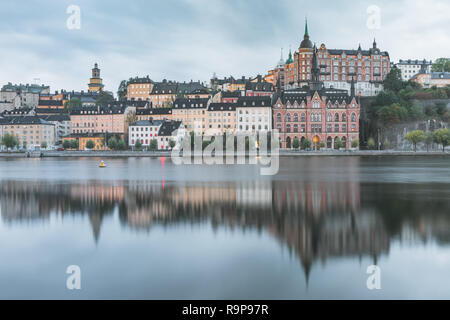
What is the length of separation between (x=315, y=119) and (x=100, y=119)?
59979 millimetres

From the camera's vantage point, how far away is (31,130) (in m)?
132

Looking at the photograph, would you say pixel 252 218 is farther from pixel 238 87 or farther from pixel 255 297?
pixel 238 87

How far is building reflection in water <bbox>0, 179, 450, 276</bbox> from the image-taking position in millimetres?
15414

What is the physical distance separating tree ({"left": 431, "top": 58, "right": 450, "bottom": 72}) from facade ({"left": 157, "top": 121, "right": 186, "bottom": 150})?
91.3m

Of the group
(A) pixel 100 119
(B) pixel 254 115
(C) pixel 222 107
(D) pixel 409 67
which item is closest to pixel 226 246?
(B) pixel 254 115

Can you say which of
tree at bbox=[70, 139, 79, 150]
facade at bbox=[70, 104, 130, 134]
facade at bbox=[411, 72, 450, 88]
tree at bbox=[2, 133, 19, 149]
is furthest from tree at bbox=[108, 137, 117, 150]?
facade at bbox=[411, 72, 450, 88]

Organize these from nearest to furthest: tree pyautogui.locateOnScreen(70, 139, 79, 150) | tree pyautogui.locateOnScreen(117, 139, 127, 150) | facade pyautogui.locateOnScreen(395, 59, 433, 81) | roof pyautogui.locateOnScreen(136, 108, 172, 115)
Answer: tree pyautogui.locateOnScreen(117, 139, 127, 150), tree pyautogui.locateOnScreen(70, 139, 79, 150), roof pyautogui.locateOnScreen(136, 108, 172, 115), facade pyautogui.locateOnScreen(395, 59, 433, 81)

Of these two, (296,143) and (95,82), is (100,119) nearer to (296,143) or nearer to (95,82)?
(296,143)

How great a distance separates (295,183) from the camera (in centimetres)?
3525

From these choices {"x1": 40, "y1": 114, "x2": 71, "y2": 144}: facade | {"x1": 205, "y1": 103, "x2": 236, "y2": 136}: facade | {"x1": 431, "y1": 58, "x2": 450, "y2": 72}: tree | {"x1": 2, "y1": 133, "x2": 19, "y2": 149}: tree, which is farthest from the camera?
{"x1": 431, "y1": 58, "x2": 450, "y2": 72}: tree

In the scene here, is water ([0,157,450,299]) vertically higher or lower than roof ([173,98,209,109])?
lower

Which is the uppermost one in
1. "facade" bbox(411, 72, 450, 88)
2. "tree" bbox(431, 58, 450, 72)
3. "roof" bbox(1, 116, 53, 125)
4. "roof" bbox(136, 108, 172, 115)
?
"tree" bbox(431, 58, 450, 72)

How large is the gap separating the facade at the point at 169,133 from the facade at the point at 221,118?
699 centimetres

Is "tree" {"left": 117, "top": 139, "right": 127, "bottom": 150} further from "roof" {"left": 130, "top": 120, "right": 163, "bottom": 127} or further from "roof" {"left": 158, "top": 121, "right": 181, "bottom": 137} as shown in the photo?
"roof" {"left": 158, "top": 121, "right": 181, "bottom": 137}
